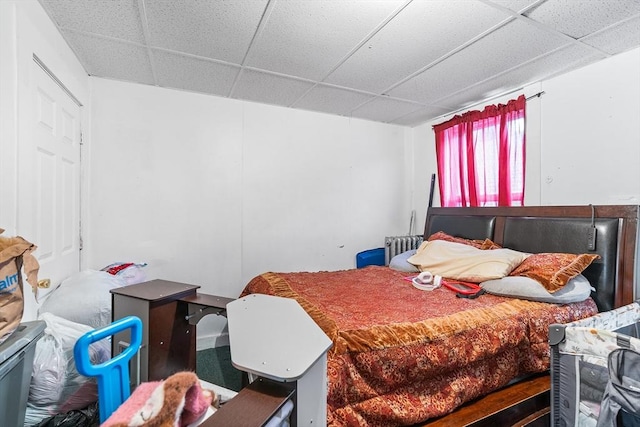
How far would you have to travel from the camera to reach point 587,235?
2.11 m

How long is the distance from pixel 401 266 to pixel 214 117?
2.33 metres

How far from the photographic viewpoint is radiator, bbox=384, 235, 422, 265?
3.66m

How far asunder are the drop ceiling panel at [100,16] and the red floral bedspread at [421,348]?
194 cm

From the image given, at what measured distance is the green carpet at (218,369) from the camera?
221cm

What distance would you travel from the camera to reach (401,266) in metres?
2.80

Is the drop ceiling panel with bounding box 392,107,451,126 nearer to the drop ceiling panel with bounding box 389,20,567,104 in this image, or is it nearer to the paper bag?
the drop ceiling panel with bounding box 389,20,567,104

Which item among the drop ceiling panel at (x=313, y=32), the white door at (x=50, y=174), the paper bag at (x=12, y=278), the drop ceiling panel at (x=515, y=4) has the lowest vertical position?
the paper bag at (x=12, y=278)

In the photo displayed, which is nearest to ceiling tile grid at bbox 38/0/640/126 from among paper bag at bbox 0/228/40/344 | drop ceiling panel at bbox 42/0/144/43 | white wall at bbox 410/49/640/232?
drop ceiling panel at bbox 42/0/144/43

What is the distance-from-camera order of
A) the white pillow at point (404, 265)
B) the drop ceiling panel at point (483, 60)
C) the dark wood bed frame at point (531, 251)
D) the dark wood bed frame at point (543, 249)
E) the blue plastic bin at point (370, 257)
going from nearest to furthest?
the dark wood bed frame at point (531, 251) < the dark wood bed frame at point (543, 249) < the drop ceiling panel at point (483, 60) < the white pillow at point (404, 265) < the blue plastic bin at point (370, 257)

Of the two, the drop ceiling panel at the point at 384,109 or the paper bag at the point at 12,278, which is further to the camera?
the drop ceiling panel at the point at 384,109

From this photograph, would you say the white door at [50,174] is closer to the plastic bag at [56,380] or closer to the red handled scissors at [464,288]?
the plastic bag at [56,380]

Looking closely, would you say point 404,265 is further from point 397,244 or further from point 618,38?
point 618,38

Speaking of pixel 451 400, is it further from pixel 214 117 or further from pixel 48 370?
pixel 214 117

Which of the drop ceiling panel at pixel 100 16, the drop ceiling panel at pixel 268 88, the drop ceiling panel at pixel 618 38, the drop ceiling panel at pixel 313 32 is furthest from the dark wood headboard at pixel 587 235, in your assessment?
the drop ceiling panel at pixel 100 16
